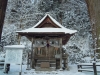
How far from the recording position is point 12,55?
719 cm

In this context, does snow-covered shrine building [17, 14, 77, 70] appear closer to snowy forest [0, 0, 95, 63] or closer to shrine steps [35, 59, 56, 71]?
shrine steps [35, 59, 56, 71]

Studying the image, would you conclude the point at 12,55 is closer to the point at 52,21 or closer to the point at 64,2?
the point at 52,21

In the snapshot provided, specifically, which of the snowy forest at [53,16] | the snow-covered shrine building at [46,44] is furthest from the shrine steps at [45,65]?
the snowy forest at [53,16]

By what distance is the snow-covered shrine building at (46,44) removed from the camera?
9.52 meters

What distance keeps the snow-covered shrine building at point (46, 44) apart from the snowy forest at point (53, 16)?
21.0ft

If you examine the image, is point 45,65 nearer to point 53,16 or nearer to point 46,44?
point 46,44

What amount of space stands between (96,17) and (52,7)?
39.0 feet

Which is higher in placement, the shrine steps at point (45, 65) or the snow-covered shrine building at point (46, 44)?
the snow-covered shrine building at point (46, 44)

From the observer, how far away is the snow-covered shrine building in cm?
952

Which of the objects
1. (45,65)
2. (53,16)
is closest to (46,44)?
(45,65)

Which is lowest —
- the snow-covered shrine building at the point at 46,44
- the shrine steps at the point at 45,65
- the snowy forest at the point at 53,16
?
the shrine steps at the point at 45,65

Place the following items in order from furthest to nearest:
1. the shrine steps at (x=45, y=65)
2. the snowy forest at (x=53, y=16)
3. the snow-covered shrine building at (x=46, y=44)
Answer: the snowy forest at (x=53, y=16), the snow-covered shrine building at (x=46, y=44), the shrine steps at (x=45, y=65)

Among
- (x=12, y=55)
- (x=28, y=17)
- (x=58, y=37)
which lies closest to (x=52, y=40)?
(x=58, y=37)

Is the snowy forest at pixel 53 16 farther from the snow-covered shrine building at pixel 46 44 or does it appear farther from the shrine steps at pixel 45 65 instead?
the shrine steps at pixel 45 65
